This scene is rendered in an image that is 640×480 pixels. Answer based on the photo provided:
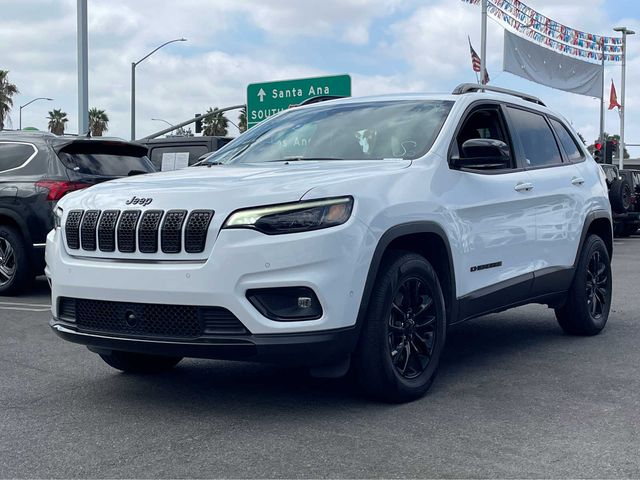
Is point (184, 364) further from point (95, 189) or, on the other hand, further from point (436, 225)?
point (436, 225)

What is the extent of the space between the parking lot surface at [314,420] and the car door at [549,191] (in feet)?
2.38

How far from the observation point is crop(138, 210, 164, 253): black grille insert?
15.5 feet

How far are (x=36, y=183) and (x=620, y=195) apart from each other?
15832 mm

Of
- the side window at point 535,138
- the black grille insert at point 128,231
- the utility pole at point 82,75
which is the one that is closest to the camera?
the black grille insert at point 128,231

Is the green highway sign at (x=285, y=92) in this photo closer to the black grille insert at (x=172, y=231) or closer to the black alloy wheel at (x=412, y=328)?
the black alloy wheel at (x=412, y=328)

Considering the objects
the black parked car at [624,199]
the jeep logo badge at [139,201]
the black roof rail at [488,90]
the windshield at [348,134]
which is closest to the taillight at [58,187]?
the windshield at [348,134]

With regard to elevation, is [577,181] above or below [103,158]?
below

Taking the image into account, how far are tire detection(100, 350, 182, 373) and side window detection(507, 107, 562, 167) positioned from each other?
9.37 feet

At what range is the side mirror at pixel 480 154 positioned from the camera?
575cm

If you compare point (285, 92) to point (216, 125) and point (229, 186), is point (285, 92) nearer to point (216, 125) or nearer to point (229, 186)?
point (229, 186)

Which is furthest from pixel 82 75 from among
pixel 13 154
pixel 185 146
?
pixel 13 154

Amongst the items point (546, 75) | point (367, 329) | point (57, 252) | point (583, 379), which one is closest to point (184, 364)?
point (57, 252)

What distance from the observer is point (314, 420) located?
15.9ft

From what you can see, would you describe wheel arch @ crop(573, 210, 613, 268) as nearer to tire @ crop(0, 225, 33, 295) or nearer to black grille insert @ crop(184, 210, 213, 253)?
black grille insert @ crop(184, 210, 213, 253)
